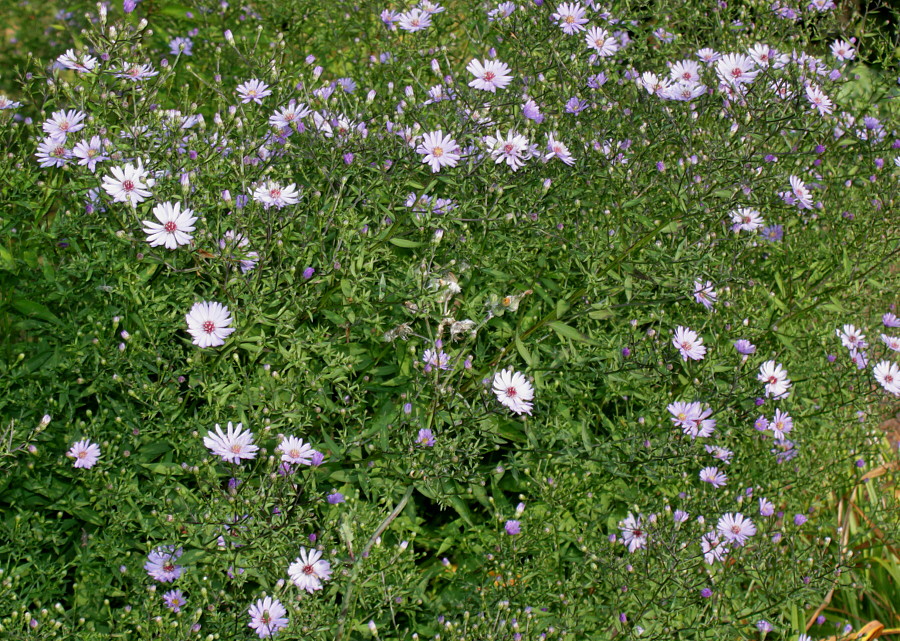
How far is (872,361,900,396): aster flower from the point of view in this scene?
3807 millimetres

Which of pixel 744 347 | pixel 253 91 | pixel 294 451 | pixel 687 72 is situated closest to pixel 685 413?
pixel 744 347

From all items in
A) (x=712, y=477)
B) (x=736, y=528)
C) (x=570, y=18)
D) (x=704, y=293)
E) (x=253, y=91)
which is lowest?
(x=736, y=528)

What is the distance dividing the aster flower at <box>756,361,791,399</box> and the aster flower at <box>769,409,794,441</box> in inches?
3.8

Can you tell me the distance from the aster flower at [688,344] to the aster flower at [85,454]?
2.29 metres

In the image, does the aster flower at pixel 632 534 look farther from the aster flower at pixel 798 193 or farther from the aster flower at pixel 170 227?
the aster flower at pixel 170 227

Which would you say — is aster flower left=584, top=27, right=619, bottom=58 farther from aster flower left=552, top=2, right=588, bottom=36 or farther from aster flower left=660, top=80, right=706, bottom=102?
aster flower left=660, top=80, right=706, bottom=102

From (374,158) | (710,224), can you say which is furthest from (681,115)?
(374,158)

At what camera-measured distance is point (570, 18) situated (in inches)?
148

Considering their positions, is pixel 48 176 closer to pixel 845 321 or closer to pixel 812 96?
pixel 812 96

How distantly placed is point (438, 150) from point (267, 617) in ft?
5.87

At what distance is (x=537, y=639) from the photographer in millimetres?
2955

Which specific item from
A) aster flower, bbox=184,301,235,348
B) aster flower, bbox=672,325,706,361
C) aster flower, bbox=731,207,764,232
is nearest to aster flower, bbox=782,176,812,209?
aster flower, bbox=731,207,764,232

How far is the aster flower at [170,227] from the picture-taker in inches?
106

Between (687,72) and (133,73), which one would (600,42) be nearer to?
(687,72)
